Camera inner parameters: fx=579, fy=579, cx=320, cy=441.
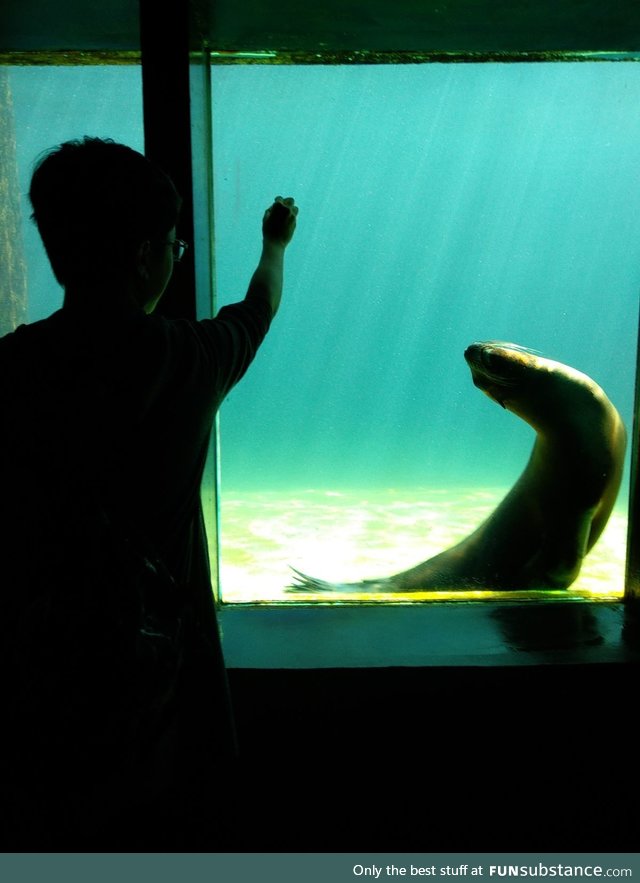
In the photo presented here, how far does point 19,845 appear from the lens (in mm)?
1078

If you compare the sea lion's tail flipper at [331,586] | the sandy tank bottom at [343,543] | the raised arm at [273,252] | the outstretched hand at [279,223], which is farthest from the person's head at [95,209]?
the sea lion's tail flipper at [331,586]

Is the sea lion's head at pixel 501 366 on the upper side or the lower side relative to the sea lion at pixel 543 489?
upper

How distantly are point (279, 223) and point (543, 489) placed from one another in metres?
2.44

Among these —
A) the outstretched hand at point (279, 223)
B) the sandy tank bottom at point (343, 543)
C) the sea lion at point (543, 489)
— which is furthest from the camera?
the sandy tank bottom at point (343, 543)

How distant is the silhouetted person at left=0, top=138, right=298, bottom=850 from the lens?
0.73 meters

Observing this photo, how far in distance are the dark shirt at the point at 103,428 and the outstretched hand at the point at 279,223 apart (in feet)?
1.37

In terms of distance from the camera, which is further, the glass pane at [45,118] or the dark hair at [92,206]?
the glass pane at [45,118]

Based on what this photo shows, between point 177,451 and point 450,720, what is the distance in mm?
1073

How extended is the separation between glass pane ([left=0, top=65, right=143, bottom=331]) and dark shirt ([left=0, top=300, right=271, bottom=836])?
1.83 meters

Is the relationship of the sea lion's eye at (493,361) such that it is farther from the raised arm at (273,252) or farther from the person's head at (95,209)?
the person's head at (95,209)

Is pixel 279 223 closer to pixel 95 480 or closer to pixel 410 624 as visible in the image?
pixel 95 480

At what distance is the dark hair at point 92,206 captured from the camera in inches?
31.8

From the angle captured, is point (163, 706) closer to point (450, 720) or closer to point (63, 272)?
point (63, 272)
